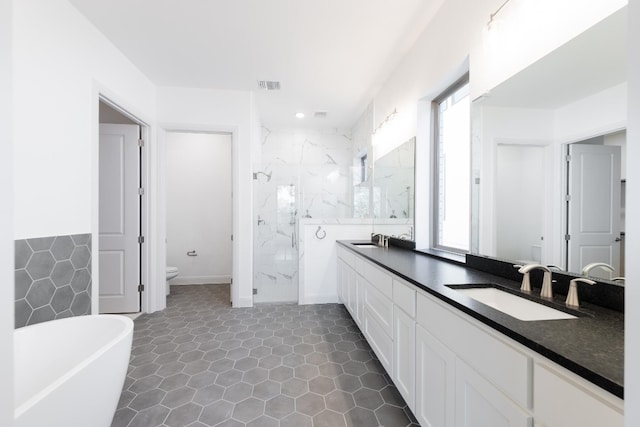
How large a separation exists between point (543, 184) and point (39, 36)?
9.93ft

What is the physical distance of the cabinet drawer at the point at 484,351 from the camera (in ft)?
2.52

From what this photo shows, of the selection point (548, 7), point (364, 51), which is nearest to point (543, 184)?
point (548, 7)

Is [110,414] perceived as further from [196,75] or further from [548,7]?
[196,75]

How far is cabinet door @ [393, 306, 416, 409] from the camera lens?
143 centimetres

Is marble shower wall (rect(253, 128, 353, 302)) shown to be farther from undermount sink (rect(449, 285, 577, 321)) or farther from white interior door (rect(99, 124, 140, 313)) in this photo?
undermount sink (rect(449, 285, 577, 321))

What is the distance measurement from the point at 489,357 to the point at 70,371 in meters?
1.56

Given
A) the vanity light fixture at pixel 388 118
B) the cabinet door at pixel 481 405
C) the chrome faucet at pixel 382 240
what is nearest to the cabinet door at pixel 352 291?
the chrome faucet at pixel 382 240

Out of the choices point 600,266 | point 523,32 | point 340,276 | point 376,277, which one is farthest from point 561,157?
point 340,276

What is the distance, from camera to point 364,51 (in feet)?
8.59

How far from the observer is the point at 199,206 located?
4.55 m

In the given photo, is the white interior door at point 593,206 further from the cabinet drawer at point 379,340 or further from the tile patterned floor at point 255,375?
the tile patterned floor at point 255,375

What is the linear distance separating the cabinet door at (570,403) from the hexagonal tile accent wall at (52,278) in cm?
247

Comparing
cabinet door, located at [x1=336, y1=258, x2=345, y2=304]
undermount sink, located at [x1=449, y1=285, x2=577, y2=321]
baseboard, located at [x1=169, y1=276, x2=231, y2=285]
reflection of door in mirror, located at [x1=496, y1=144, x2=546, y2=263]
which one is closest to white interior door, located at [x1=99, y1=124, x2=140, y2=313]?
baseboard, located at [x1=169, y1=276, x2=231, y2=285]

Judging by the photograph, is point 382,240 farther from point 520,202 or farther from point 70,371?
point 70,371
